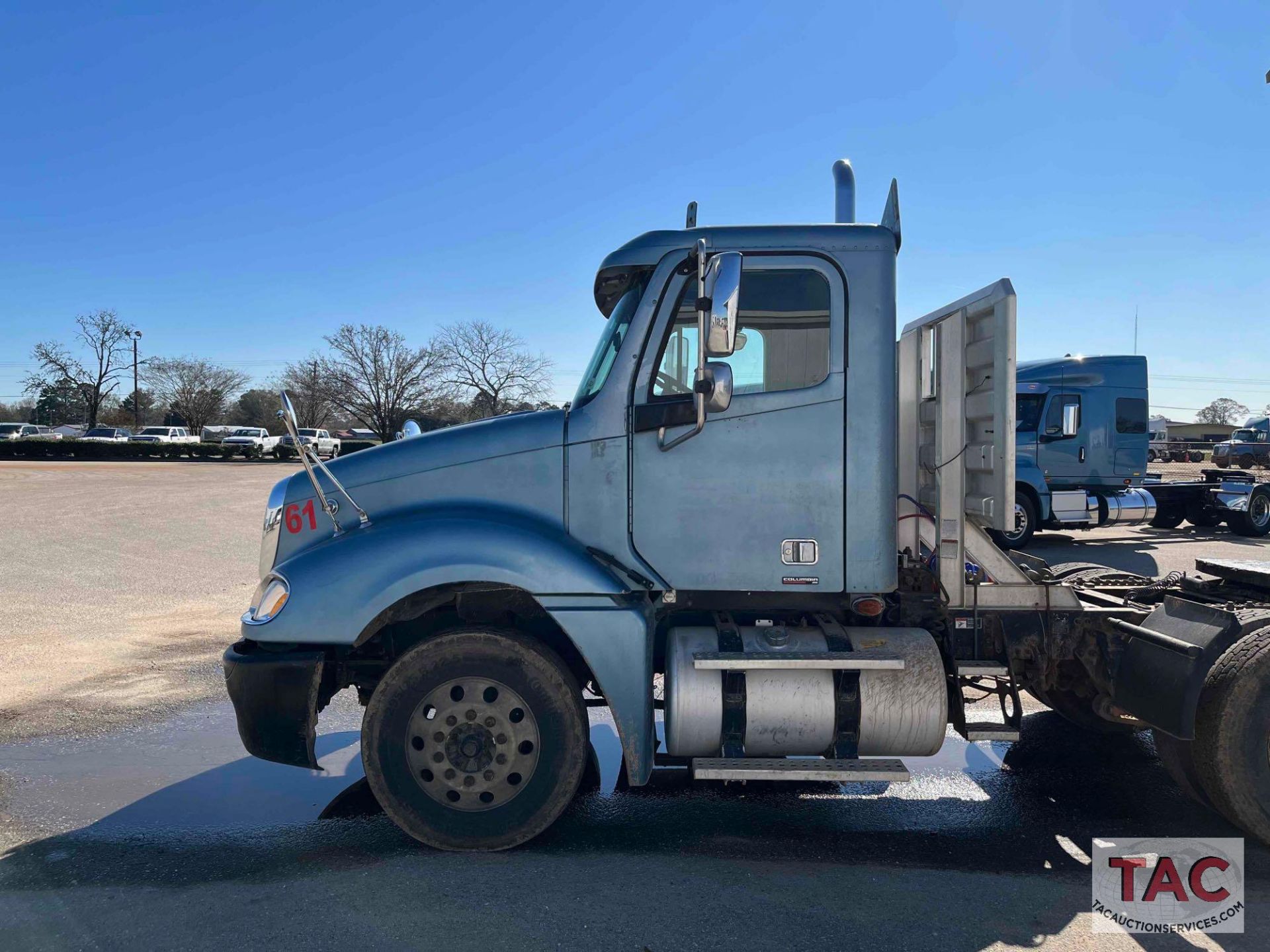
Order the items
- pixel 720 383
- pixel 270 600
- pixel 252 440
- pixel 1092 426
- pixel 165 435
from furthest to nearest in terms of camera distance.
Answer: pixel 165 435 → pixel 252 440 → pixel 1092 426 → pixel 270 600 → pixel 720 383

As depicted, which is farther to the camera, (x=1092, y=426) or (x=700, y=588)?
(x=1092, y=426)

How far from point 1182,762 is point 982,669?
40.9 inches

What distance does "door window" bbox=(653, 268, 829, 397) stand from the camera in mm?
3992

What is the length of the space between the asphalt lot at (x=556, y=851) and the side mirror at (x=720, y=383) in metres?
2.05

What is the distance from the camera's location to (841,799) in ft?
15.0

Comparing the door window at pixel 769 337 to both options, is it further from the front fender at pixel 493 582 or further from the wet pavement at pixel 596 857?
the wet pavement at pixel 596 857

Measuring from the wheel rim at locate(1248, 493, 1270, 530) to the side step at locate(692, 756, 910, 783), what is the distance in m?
18.7

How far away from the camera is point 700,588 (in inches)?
158

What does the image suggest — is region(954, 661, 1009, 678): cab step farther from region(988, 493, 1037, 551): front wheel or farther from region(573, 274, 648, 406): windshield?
region(988, 493, 1037, 551): front wheel

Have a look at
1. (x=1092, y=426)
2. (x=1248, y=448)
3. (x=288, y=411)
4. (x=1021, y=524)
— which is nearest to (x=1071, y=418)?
(x=1021, y=524)

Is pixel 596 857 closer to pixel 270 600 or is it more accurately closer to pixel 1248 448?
pixel 270 600

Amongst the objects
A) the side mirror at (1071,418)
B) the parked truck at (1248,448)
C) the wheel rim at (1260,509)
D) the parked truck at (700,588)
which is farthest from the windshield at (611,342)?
the parked truck at (1248,448)

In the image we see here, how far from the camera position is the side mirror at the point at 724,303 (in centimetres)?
331

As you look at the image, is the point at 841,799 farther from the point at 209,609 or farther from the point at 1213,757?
the point at 209,609
